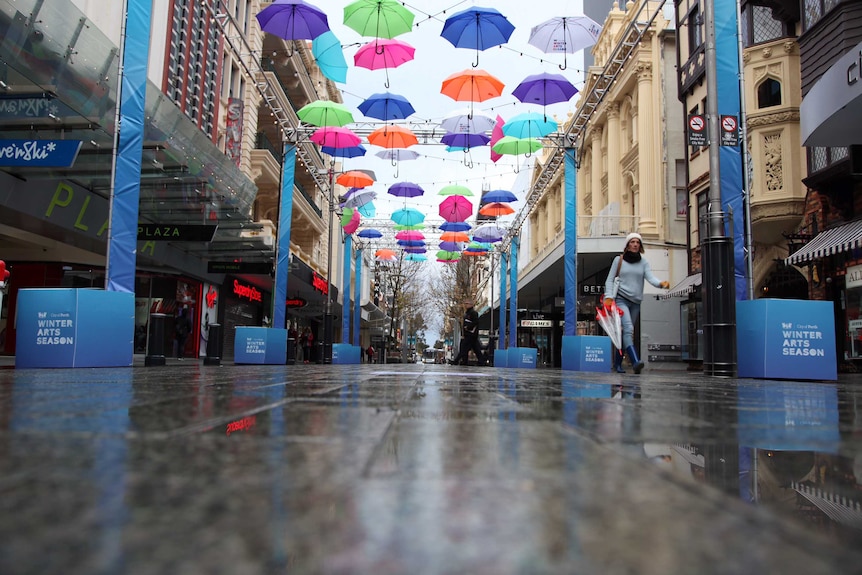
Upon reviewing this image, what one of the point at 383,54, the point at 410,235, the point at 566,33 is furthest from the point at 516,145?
the point at 410,235

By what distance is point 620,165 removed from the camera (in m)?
27.3

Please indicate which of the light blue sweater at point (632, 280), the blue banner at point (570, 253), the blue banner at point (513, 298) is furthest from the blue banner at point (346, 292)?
the light blue sweater at point (632, 280)

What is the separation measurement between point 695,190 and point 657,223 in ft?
7.07

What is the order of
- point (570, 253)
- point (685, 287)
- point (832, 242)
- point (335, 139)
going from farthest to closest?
point (685, 287)
point (335, 139)
point (570, 253)
point (832, 242)

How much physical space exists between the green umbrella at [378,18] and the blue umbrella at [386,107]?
3201 millimetres

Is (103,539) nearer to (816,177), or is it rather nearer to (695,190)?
(816,177)

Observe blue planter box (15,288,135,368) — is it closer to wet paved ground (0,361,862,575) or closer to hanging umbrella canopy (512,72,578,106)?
wet paved ground (0,361,862,575)

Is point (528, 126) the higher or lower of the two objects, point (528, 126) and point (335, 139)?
the higher

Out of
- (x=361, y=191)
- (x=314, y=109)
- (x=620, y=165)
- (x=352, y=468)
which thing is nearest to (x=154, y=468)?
(x=352, y=468)

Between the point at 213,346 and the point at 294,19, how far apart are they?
7952 millimetres

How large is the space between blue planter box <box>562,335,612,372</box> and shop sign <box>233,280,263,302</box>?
15.3 m

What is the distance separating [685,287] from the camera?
20.7m

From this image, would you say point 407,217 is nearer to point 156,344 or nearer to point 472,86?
point 472,86

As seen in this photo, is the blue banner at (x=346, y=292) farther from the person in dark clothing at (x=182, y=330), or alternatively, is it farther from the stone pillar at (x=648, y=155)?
the stone pillar at (x=648, y=155)
